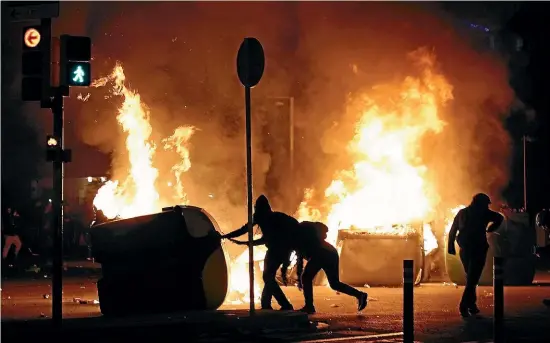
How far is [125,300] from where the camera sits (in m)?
13.3

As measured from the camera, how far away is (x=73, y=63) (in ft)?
41.7

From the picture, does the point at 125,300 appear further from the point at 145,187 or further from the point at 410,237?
the point at 145,187

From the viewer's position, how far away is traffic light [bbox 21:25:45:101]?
12.7 m

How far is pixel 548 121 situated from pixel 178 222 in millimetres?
35519

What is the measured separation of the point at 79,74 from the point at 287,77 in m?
13.2

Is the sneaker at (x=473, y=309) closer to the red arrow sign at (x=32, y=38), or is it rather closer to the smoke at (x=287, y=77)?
the red arrow sign at (x=32, y=38)

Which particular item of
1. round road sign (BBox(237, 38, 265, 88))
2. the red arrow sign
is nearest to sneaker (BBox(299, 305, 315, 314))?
round road sign (BBox(237, 38, 265, 88))

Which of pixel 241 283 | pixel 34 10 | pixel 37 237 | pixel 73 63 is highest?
pixel 34 10

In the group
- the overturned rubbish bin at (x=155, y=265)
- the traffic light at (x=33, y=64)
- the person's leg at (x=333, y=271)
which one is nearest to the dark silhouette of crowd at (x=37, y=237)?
the overturned rubbish bin at (x=155, y=265)

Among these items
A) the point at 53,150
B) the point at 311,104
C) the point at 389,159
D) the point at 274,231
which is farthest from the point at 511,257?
the point at 53,150

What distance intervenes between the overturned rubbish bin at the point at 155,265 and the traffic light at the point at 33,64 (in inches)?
73.4

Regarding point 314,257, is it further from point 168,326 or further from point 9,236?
point 9,236

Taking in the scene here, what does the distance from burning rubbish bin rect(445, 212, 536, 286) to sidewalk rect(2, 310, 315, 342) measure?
6.26 metres

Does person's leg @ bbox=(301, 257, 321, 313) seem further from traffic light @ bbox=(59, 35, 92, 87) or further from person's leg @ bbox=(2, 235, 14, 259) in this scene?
person's leg @ bbox=(2, 235, 14, 259)
